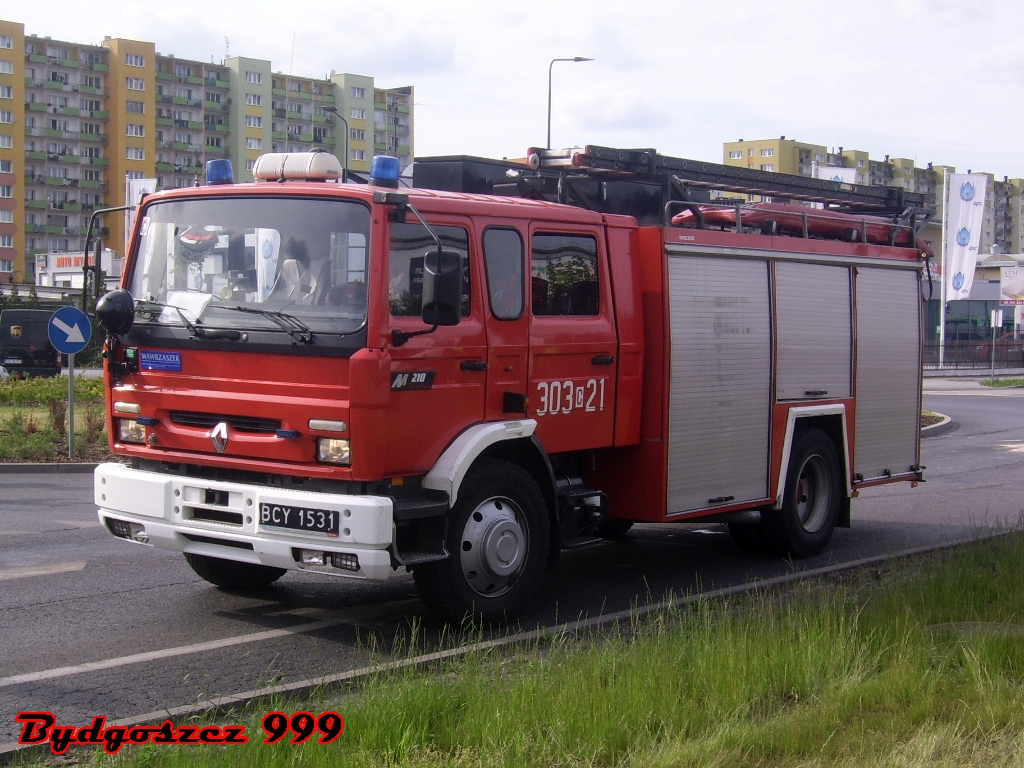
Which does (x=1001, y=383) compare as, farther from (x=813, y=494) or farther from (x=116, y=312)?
(x=116, y=312)

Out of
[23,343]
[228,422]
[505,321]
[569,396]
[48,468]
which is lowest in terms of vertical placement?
[48,468]

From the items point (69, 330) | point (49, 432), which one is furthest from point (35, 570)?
point (49, 432)

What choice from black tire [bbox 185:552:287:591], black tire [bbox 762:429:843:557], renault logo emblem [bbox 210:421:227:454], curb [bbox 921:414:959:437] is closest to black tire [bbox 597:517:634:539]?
black tire [bbox 762:429:843:557]

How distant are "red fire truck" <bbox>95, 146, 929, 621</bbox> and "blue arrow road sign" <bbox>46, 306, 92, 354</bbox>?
315 inches

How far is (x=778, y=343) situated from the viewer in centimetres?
946

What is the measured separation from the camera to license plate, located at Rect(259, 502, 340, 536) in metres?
6.28

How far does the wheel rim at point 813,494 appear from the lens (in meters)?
10.1

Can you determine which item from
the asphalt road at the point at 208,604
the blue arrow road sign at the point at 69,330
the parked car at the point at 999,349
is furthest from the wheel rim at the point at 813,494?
the parked car at the point at 999,349

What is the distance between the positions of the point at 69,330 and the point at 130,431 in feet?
30.5


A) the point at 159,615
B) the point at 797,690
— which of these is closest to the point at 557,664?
the point at 797,690

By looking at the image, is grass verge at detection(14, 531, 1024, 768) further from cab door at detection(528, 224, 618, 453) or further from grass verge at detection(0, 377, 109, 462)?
grass verge at detection(0, 377, 109, 462)

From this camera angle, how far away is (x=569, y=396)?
25.3 feet

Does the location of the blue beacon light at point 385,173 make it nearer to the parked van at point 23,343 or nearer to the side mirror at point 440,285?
the side mirror at point 440,285

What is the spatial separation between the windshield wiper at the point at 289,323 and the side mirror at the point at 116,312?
2.60 feet
